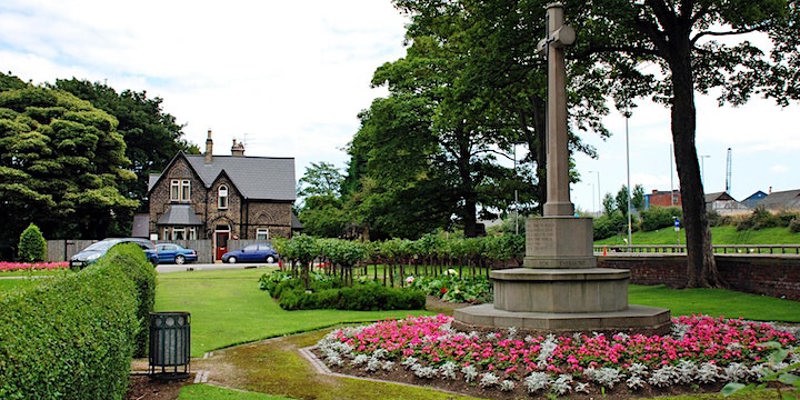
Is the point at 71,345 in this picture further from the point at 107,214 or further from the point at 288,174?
the point at 288,174

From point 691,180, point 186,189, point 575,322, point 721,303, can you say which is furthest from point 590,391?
point 186,189

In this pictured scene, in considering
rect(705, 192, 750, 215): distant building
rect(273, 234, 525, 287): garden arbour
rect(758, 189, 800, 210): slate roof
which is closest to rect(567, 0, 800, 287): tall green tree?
rect(273, 234, 525, 287): garden arbour

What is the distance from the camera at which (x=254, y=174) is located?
55094 millimetres

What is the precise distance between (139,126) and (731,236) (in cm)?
4949

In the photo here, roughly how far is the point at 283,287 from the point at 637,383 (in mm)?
14536

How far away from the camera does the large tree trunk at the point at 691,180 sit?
21.2 meters

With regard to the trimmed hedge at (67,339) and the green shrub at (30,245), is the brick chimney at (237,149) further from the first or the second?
the trimmed hedge at (67,339)

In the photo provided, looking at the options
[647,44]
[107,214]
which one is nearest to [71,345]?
[647,44]

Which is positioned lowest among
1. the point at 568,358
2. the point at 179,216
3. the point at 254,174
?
the point at 568,358

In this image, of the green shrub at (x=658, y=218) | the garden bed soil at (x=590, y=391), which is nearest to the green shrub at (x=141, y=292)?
the garden bed soil at (x=590, y=391)

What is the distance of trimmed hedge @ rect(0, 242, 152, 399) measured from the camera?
4.01 meters

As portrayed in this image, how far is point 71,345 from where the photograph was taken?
16.4 ft

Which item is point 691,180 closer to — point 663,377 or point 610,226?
point 663,377

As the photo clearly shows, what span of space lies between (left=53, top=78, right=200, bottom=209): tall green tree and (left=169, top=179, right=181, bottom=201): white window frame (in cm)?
720
